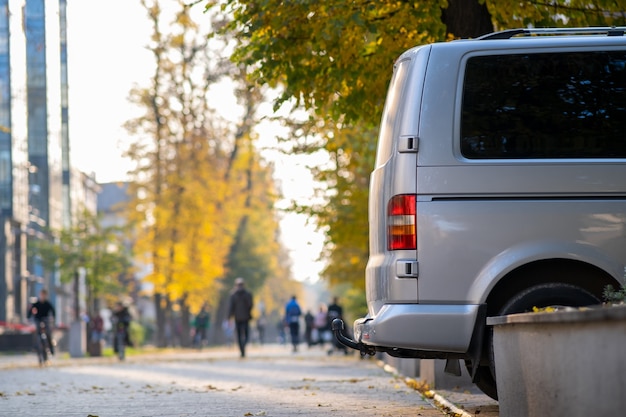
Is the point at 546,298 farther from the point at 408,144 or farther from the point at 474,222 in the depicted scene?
the point at 408,144

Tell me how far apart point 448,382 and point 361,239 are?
10612mm

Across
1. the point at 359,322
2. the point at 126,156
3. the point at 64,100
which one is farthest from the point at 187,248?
the point at 359,322

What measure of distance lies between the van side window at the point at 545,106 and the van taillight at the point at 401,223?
0.47 m

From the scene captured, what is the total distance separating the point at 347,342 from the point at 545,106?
201cm

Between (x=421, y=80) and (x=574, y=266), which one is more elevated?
(x=421, y=80)

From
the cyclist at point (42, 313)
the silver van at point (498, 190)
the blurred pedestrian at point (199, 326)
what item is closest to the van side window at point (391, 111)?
the silver van at point (498, 190)

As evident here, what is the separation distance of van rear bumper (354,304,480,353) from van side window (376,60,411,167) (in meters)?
1.05

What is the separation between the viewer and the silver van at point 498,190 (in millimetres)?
7809

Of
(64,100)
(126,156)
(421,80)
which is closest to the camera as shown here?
(421,80)

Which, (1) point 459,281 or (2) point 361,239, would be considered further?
(2) point 361,239

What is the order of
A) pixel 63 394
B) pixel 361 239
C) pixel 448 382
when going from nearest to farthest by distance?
1. pixel 448 382
2. pixel 63 394
3. pixel 361 239

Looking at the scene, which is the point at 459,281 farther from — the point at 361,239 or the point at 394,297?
the point at 361,239

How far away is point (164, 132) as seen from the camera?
142 feet

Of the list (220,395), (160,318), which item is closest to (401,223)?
(220,395)
